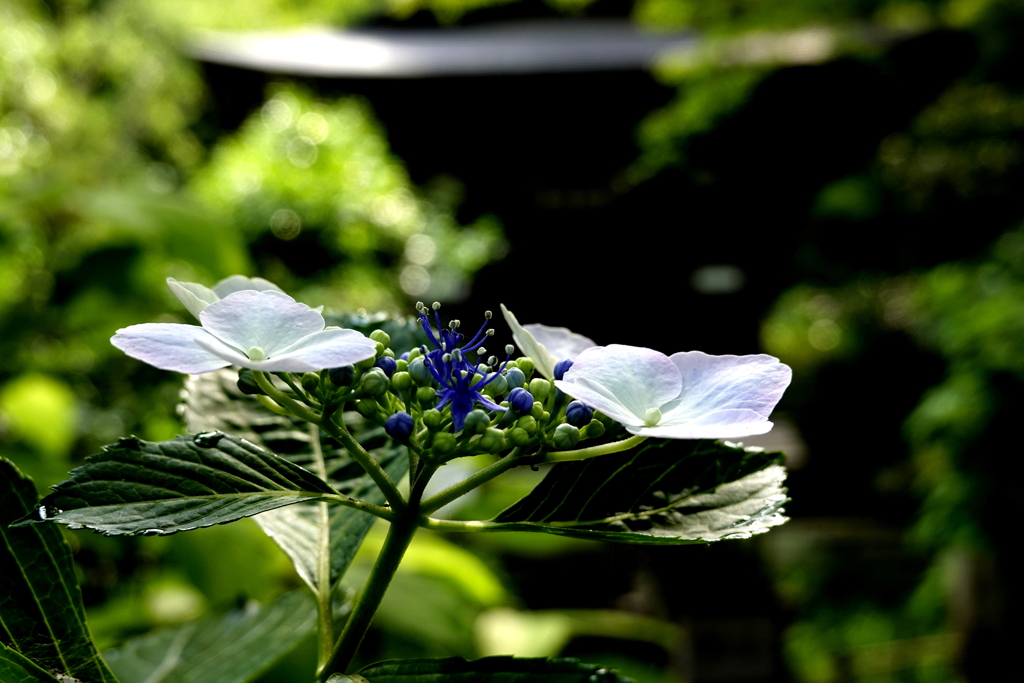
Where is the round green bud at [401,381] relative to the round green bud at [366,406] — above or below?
above

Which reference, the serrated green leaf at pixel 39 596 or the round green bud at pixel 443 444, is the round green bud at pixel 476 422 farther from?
the serrated green leaf at pixel 39 596

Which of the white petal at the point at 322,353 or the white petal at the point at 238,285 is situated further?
the white petal at the point at 238,285

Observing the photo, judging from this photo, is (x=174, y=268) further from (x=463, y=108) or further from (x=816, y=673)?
(x=463, y=108)

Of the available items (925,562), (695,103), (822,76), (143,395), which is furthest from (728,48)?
(925,562)

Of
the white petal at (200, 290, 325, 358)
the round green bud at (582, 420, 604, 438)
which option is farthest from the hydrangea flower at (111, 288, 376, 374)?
the round green bud at (582, 420, 604, 438)

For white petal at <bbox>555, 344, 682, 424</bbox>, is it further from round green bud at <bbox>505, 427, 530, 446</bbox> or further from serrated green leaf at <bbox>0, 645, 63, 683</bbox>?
Answer: serrated green leaf at <bbox>0, 645, 63, 683</bbox>

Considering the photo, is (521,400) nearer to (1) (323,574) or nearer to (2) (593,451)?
(2) (593,451)


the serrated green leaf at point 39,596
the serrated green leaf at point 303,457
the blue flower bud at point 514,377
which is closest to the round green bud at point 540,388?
the blue flower bud at point 514,377
